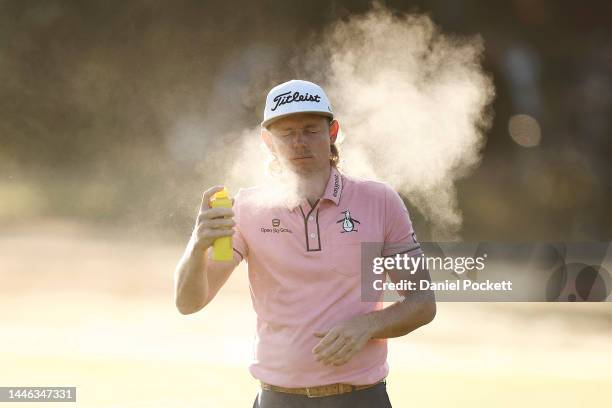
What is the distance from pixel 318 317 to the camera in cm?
296

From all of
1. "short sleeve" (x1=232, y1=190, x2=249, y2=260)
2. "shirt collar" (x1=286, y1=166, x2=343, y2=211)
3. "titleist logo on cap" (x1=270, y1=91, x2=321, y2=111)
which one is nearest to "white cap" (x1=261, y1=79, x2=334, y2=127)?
"titleist logo on cap" (x1=270, y1=91, x2=321, y2=111)

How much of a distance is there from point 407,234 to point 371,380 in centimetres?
65

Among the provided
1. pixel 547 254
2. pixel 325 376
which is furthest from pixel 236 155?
pixel 547 254

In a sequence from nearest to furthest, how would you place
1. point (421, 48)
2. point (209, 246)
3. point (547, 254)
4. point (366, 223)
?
point (209, 246)
point (366, 223)
point (421, 48)
point (547, 254)

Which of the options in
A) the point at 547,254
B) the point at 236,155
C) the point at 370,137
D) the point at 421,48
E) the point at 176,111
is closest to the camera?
the point at 236,155

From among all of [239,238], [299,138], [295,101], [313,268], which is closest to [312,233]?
[313,268]

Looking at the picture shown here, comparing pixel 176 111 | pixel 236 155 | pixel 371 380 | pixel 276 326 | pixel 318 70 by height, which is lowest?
pixel 371 380

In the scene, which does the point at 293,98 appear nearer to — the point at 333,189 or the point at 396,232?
the point at 333,189

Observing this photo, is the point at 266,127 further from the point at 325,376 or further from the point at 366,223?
the point at 325,376

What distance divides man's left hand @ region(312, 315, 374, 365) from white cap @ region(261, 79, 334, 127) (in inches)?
37.5

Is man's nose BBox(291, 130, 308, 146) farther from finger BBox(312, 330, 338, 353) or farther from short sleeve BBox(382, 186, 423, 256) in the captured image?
finger BBox(312, 330, 338, 353)

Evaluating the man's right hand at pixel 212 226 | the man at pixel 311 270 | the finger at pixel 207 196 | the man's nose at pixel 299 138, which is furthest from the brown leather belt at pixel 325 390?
the man's nose at pixel 299 138

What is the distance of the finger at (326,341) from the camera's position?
2768 millimetres

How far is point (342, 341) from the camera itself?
2789mm
